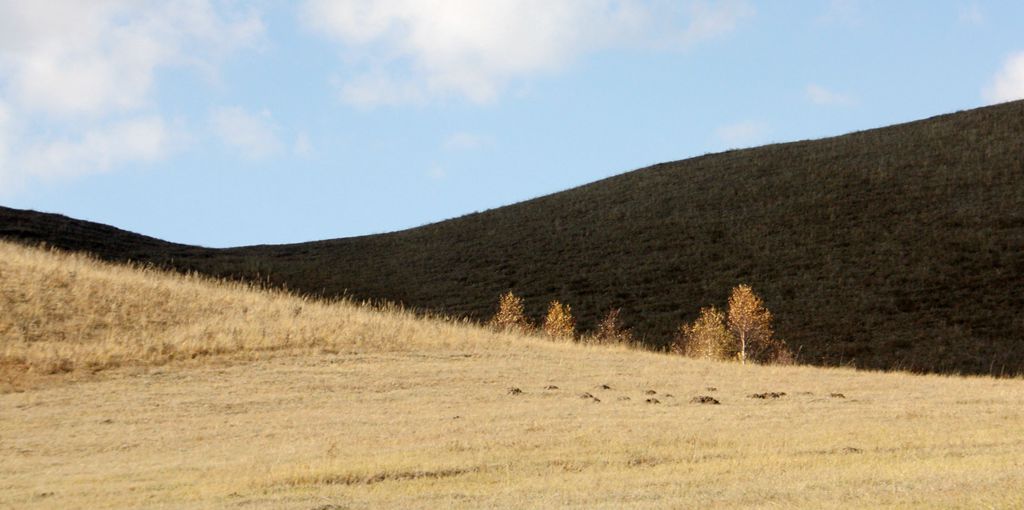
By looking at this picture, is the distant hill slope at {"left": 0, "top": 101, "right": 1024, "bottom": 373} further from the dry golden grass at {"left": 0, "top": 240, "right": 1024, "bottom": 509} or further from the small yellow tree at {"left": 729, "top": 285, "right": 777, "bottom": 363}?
the dry golden grass at {"left": 0, "top": 240, "right": 1024, "bottom": 509}

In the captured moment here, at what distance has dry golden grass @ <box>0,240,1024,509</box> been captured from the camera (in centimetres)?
1191

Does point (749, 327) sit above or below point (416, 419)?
above

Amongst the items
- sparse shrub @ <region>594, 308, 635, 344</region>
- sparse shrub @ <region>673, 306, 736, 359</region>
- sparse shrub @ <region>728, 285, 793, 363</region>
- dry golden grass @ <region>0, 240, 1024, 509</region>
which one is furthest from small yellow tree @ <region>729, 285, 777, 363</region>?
dry golden grass @ <region>0, 240, 1024, 509</region>

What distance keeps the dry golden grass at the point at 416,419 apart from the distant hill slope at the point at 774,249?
23.0 metres

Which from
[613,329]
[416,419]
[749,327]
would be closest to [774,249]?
[613,329]

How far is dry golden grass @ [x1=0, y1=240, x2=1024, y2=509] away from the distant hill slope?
906 inches

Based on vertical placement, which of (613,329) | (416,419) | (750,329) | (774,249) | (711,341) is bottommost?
(416,419)

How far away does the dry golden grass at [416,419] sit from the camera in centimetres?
1191

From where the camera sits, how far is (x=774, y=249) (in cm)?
6222

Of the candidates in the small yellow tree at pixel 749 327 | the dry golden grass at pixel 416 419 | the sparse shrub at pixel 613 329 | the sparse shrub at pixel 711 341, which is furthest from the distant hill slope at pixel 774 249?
the dry golden grass at pixel 416 419

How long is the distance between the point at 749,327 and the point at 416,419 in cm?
2696

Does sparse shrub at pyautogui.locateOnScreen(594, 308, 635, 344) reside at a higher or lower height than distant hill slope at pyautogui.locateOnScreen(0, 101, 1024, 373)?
lower

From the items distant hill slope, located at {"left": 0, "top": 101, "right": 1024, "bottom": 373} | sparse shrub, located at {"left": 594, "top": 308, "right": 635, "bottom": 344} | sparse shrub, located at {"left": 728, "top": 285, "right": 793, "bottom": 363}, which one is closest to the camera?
sparse shrub, located at {"left": 728, "top": 285, "right": 793, "bottom": 363}

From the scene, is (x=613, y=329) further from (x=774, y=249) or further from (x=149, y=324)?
(x=149, y=324)
